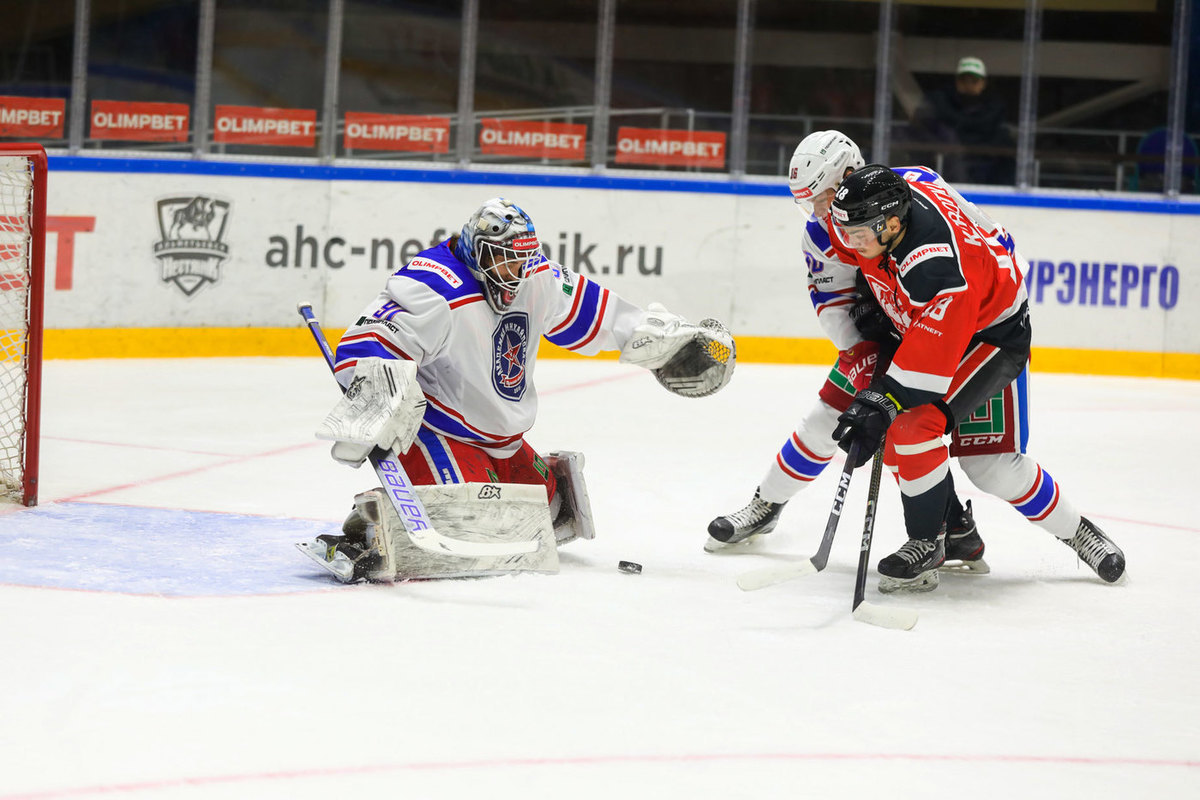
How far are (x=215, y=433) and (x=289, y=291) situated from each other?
2.32 metres

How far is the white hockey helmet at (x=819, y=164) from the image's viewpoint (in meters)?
3.24

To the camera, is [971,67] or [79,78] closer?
[79,78]

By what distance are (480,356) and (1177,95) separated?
615 centimetres

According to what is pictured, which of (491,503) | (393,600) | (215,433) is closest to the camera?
(393,600)

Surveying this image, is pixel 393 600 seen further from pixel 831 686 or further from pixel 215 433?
pixel 215 433

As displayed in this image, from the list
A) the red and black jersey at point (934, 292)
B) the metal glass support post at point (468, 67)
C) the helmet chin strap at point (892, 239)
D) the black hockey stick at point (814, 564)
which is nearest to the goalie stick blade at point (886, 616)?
the black hockey stick at point (814, 564)

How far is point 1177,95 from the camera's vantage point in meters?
7.99

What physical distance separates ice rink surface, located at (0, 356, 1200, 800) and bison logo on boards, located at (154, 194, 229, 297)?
2.68 meters

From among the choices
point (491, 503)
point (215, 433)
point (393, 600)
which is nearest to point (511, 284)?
point (491, 503)

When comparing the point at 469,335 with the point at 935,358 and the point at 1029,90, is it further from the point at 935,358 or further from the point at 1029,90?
the point at 1029,90

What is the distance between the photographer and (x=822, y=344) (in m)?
7.81

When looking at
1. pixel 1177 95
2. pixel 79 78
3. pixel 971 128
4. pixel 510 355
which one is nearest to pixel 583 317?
pixel 510 355

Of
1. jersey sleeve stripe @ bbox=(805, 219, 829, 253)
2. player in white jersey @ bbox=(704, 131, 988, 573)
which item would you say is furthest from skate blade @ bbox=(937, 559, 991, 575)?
jersey sleeve stripe @ bbox=(805, 219, 829, 253)

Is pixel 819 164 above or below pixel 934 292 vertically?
above
